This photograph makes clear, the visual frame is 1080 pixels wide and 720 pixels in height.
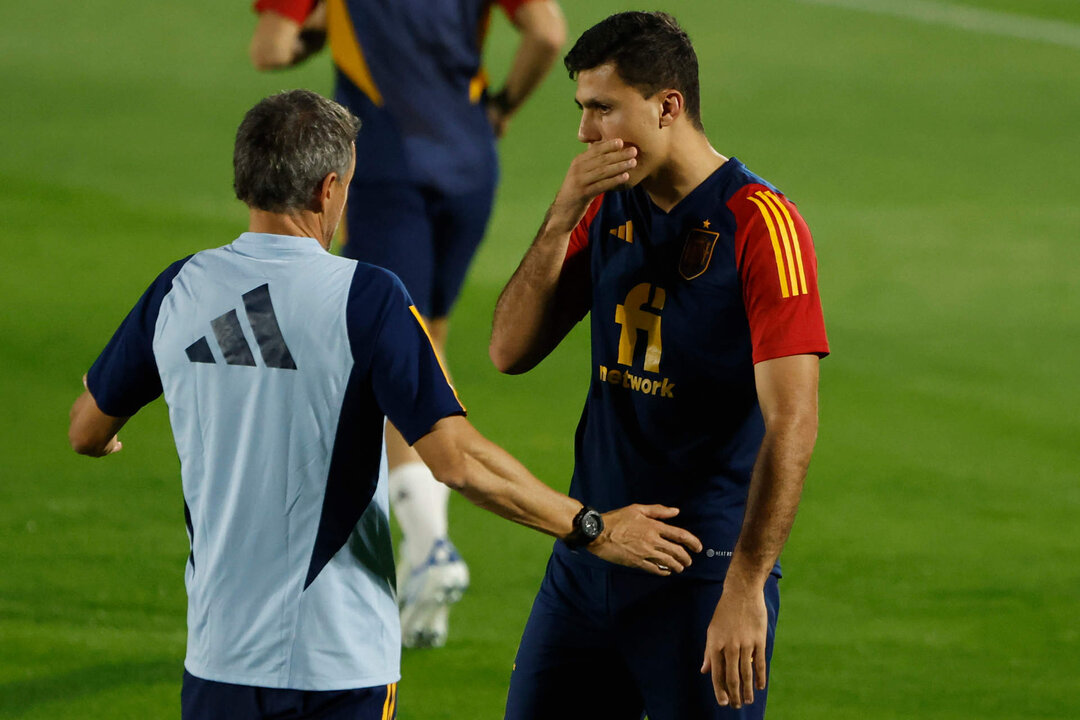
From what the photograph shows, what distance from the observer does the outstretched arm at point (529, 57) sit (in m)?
7.51

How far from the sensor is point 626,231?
3984mm

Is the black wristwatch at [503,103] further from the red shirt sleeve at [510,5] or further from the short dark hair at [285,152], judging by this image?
the short dark hair at [285,152]

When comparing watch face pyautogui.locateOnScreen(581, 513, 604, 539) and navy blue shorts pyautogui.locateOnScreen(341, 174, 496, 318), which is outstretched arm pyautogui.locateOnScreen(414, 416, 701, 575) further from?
navy blue shorts pyautogui.locateOnScreen(341, 174, 496, 318)

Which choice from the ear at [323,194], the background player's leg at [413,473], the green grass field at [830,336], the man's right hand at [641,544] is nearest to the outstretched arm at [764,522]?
the man's right hand at [641,544]

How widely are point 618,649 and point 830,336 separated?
804 cm

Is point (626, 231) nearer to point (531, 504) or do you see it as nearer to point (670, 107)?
point (670, 107)

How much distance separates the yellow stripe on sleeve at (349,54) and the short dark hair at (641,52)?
315cm

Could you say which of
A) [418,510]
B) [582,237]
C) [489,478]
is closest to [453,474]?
[489,478]

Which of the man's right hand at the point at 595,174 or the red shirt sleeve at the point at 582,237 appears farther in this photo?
the red shirt sleeve at the point at 582,237

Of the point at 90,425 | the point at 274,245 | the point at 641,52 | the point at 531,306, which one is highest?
the point at 641,52

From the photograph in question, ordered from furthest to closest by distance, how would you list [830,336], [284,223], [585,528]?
[830,336], [585,528], [284,223]

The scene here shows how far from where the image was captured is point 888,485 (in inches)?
342

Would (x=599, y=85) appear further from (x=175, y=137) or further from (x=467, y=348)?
(x=175, y=137)

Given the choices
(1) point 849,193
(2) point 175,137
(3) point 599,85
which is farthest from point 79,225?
(3) point 599,85
